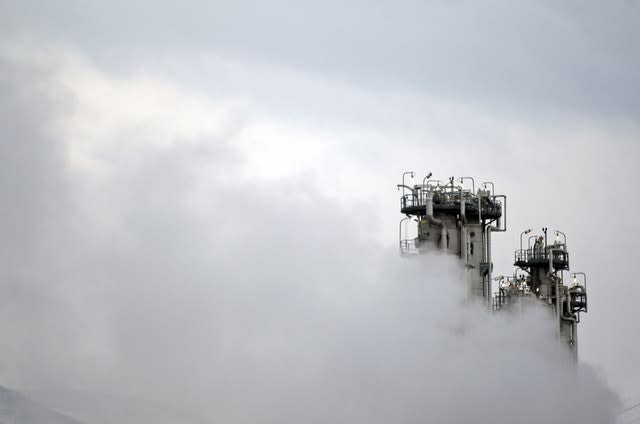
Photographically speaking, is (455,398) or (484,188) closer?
(455,398)

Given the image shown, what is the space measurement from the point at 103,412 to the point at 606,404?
48.2 meters

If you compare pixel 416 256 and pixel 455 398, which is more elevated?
pixel 416 256

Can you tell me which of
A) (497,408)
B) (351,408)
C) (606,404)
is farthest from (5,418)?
(606,404)

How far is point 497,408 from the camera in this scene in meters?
75.0

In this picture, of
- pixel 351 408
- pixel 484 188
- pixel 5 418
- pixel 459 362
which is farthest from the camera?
pixel 484 188

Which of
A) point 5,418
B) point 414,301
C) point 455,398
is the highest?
point 414,301

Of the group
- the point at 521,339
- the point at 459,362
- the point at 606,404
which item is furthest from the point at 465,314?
the point at 606,404

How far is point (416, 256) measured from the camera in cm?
7688

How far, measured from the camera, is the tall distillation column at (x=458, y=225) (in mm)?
77875

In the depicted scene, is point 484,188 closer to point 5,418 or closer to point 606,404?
point 606,404

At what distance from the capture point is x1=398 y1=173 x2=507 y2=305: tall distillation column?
7788 cm

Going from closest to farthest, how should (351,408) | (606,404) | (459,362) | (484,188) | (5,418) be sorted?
(5,418) → (351,408) → (459,362) → (484,188) → (606,404)

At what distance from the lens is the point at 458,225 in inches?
3108

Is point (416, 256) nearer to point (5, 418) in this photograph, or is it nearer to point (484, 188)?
point (484, 188)
